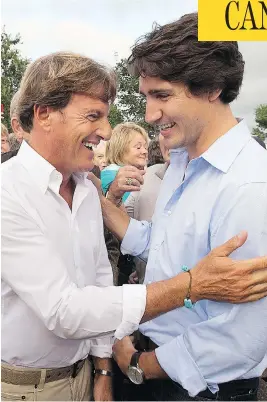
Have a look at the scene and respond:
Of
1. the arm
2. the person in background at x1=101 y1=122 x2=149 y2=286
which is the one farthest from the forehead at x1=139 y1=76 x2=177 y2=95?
the person in background at x1=101 y1=122 x2=149 y2=286

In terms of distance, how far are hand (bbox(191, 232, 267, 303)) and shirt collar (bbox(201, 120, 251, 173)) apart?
0.24m

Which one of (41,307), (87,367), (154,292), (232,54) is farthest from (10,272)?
(232,54)

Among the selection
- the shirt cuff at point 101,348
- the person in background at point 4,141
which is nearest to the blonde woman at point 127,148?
the person in background at point 4,141

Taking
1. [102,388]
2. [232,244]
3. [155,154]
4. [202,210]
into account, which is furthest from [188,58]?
[155,154]

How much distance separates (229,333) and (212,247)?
22 centimetres

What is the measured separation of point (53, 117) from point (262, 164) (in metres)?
0.56

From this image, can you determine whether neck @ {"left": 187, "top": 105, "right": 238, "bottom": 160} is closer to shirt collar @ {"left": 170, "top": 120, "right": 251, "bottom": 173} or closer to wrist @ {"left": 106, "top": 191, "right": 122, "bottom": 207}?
shirt collar @ {"left": 170, "top": 120, "right": 251, "bottom": 173}

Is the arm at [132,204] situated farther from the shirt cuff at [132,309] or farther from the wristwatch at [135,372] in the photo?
the shirt cuff at [132,309]

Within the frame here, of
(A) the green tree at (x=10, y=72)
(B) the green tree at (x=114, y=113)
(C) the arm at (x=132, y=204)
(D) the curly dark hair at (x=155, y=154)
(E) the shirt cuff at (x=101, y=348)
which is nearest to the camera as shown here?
(E) the shirt cuff at (x=101, y=348)

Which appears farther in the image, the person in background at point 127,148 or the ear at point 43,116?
the person in background at point 127,148

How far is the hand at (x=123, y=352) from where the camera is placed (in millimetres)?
1534

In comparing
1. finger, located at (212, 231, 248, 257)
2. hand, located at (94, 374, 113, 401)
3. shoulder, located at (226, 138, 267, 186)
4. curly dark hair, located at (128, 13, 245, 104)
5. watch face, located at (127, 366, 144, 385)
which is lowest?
hand, located at (94, 374, 113, 401)

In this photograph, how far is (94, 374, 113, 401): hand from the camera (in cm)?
154

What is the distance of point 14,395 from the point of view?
134 centimetres
